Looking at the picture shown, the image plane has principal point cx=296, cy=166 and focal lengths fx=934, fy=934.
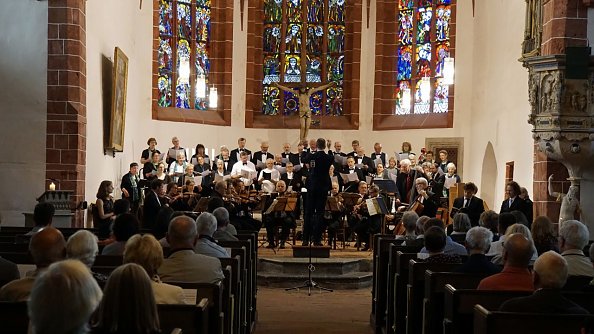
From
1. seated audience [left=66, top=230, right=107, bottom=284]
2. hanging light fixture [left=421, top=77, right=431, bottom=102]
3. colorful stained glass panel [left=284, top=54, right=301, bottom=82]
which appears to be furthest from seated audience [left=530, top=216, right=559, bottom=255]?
colorful stained glass panel [left=284, top=54, right=301, bottom=82]

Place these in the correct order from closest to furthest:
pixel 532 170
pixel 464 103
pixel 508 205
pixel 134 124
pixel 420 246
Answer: pixel 420 246
pixel 508 205
pixel 532 170
pixel 134 124
pixel 464 103

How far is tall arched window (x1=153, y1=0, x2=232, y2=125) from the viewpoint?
2091 centimetres

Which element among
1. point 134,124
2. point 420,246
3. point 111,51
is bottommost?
point 420,246

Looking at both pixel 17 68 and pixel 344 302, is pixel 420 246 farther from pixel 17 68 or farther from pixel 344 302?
pixel 17 68

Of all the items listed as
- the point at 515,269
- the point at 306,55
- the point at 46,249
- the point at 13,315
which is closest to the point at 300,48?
the point at 306,55

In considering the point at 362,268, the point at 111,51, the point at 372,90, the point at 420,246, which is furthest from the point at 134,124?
the point at 420,246

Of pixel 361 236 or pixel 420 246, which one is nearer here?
pixel 420 246

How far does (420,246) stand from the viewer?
8.46 m

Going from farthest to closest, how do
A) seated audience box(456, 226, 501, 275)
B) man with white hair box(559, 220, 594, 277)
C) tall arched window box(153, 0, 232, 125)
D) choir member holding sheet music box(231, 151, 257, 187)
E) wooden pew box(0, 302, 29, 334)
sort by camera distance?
tall arched window box(153, 0, 232, 125), choir member holding sheet music box(231, 151, 257, 187), man with white hair box(559, 220, 594, 277), seated audience box(456, 226, 501, 275), wooden pew box(0, 302, 29, 334)

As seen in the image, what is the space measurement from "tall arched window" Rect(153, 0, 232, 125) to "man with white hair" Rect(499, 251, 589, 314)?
54.3 feet

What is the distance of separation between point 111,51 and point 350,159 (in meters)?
4.85

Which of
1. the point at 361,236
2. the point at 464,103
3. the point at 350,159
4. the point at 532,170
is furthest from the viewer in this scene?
the point at 464,103

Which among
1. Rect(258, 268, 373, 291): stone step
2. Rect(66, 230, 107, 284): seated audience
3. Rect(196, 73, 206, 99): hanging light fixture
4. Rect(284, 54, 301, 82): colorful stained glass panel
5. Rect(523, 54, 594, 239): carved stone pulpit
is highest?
Rect(284, 54, 301, 82): colorful stained glass panel

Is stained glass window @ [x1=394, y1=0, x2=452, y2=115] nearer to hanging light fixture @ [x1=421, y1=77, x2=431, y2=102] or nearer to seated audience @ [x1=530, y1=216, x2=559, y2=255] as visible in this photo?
hanging light fixture @ [x1=421, y1=77, x2=431, y2=102]
